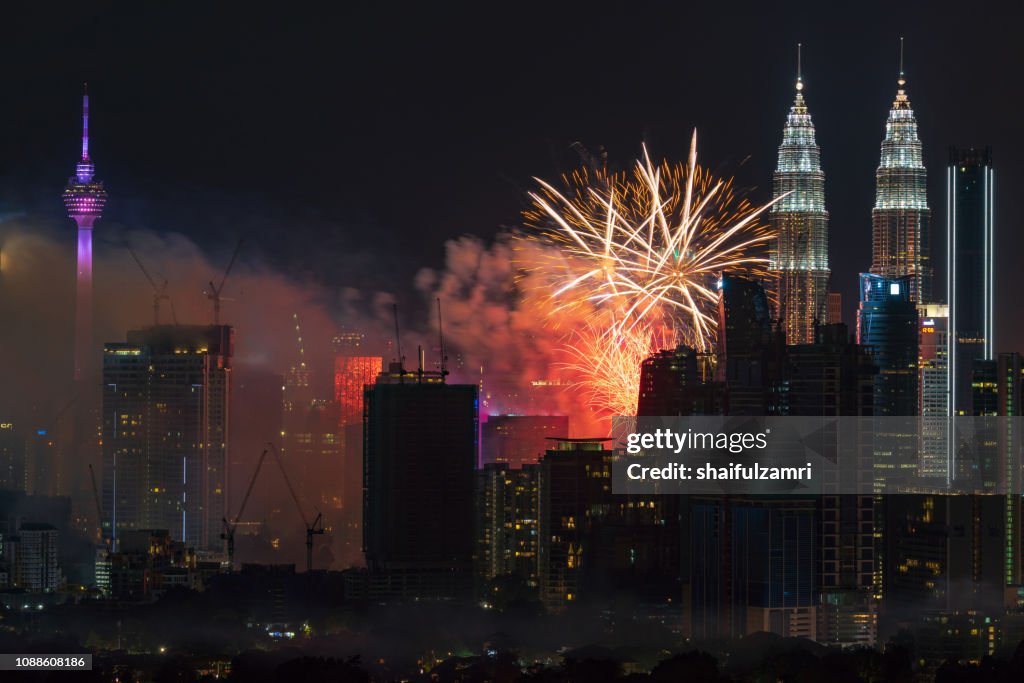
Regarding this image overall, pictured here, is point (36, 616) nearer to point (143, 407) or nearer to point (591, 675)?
point (143, 407)

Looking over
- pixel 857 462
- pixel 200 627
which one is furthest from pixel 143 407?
Result: pixel 857 462

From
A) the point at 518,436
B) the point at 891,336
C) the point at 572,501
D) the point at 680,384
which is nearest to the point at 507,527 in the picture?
the point at 572,501

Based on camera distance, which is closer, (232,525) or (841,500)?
(841,500)

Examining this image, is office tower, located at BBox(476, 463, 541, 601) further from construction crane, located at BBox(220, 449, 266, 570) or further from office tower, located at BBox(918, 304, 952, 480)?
office tower, located at BBox(918, 304, 952, 480)

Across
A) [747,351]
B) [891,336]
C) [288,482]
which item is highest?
[891,336]

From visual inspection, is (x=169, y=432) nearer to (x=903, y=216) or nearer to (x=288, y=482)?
(x=288, y=482)
